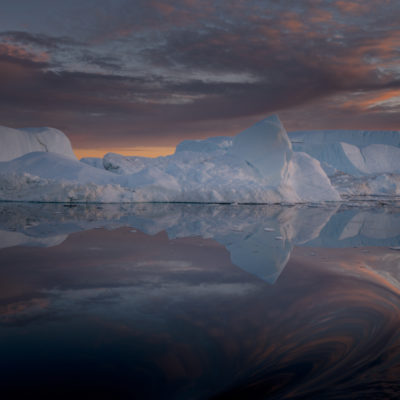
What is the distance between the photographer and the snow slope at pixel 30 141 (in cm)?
2481

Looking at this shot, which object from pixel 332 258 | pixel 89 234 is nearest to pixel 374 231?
pixel 332 258

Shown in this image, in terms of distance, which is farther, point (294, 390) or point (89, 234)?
point (89, 234)

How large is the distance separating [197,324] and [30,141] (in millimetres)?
28374

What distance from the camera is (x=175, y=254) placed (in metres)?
4.51

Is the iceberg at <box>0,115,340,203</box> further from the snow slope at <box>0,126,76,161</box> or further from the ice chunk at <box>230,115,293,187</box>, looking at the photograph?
the snow slope at <box>0,126,76,161</box>

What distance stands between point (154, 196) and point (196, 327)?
1322 cm

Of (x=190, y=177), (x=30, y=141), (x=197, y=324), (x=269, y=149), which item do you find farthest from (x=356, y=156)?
(x=197, y=324)

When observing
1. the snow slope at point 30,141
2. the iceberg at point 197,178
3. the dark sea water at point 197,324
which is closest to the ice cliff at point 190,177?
the iceberg at point 197,178

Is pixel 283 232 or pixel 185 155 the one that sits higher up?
pixel 185 155

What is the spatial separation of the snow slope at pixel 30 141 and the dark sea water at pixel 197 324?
20.7 metres

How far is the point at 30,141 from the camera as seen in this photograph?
89.0 feet

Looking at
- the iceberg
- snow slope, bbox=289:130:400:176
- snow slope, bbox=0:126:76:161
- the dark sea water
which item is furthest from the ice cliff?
snow slope, bbox=289:130:400:176

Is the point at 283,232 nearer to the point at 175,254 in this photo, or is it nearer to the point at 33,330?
the point at 175,254

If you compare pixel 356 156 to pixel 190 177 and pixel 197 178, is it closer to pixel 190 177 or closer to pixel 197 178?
pixel 197 178
